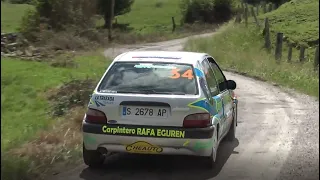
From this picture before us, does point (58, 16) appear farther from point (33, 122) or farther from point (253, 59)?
point (253, 59)

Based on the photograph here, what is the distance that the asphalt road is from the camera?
6332 mm

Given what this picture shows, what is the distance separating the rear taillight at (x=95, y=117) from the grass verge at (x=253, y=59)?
6.66m

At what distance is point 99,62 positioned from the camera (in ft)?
49.0

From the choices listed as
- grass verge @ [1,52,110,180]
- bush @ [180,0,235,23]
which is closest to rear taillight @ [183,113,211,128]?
grass verge @ [1,52,110,180]

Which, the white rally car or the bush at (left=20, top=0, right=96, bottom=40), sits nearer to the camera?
the white rally car

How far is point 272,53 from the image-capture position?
697 inches

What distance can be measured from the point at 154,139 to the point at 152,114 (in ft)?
0.91

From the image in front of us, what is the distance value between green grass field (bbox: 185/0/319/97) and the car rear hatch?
2.03 metres

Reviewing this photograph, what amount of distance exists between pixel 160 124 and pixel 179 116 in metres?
0.23

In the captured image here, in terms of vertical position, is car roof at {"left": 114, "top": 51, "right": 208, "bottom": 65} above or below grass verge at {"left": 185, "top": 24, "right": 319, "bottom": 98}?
above

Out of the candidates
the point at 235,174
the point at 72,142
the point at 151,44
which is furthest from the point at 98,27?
the point at 151,44

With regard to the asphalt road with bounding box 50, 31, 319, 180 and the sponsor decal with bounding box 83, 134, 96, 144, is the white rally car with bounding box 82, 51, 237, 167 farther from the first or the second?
the asphalt road with bounding box 50, 31, 319, 180

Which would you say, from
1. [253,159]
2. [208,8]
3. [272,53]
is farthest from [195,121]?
[272,53]

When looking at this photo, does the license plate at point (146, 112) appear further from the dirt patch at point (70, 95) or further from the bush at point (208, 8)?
the dirt patch at point (70, 95)
